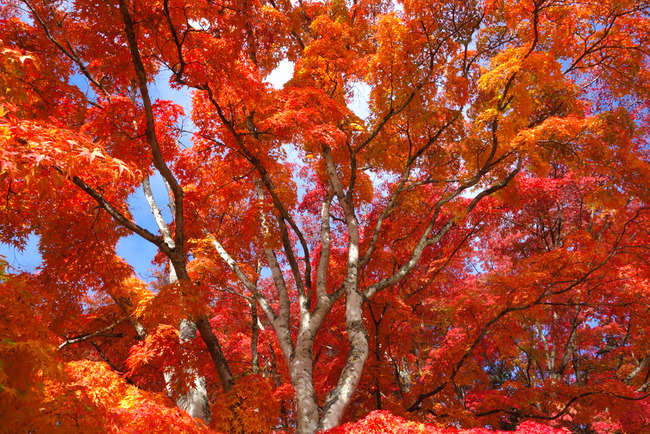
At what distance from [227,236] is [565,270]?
22.9ft

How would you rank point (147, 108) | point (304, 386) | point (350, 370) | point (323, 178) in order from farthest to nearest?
point (323, 178), point (304, 386), point (350, 370), point (147, 108)

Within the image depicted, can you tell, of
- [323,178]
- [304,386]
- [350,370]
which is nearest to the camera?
[350,370]

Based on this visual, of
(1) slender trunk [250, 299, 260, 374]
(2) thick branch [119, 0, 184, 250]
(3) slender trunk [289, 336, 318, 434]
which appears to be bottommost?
(3) slender trunk [289, 336, 318, 434]

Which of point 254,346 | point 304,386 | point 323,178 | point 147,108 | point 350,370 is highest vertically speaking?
point 323,178

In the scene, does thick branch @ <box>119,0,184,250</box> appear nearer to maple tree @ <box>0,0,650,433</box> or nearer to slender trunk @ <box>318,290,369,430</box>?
maple tree @ <box>0,0,650,433</box>

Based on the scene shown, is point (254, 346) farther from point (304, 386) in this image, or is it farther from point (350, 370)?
point (350, 370)

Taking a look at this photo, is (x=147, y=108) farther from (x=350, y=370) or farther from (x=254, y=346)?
(x=254, y=346)

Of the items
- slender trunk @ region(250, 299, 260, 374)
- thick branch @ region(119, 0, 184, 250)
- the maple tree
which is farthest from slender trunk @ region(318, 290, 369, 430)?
slender trunk @ region(250, 299, 260, 374)

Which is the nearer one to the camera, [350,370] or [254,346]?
[350,370]

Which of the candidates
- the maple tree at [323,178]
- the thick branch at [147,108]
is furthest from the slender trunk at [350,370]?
the thick branch at [147,108]

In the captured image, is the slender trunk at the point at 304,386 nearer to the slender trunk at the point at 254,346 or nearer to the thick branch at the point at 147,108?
Answer: the thick branch at the point at 147,108

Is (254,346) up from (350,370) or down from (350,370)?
up

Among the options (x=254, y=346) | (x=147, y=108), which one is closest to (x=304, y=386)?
(x=254, y=346)

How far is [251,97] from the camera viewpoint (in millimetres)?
5281
